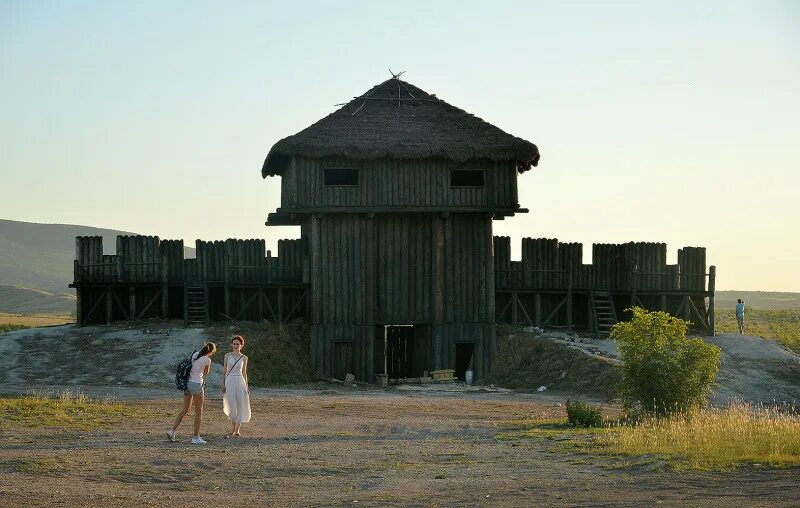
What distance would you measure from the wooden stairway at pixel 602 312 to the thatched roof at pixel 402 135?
5783 millimetres

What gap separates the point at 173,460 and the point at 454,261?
74.1 ft

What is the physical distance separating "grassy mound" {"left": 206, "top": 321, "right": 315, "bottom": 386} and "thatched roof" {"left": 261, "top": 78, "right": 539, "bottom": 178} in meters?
5.76

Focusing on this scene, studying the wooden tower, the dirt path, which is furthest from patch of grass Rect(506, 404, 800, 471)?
the wooden tower

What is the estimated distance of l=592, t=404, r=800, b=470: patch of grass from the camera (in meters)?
18.5

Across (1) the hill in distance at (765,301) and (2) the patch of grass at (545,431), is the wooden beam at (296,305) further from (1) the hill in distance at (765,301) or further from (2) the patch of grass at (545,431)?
(1) the hill in distance at (765,301)

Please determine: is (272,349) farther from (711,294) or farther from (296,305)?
(711,294)

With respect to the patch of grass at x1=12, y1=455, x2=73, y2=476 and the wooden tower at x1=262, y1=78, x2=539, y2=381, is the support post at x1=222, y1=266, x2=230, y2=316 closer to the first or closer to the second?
the wooden tower at x1=262, y1=78, x2=539, y2=381

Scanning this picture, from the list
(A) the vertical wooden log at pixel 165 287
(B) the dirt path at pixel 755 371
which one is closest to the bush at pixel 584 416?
(B) the dirt path at pixel 755 371

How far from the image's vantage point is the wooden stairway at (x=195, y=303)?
136 ft

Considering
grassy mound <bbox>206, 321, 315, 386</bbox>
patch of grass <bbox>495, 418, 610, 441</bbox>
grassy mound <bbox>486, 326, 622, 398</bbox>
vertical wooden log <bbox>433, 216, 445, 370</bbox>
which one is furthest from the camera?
vertical wooden log <bbox>433, 216, 445, 370</bbox>

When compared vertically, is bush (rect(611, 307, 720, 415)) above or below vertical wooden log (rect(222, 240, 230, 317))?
below

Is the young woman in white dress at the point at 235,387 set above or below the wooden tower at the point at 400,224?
below

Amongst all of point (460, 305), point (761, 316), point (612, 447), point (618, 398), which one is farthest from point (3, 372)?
point (761, 316)

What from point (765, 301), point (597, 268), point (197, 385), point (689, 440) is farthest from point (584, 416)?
point (765, 301)
